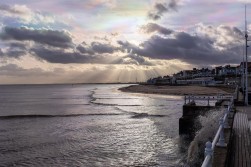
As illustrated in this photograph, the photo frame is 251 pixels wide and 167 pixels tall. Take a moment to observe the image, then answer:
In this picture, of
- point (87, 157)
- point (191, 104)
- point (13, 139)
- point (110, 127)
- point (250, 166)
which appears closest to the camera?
point (250, 166)

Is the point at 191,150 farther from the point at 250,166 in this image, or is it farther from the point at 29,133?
the point at 29,133

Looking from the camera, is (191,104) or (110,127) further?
(110,127)

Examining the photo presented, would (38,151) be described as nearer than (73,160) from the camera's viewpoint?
No

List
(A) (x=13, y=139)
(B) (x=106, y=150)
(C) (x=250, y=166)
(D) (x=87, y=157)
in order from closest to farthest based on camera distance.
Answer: (C) (x=250, y=166), (D) (x=87, y=157), (B) (x=106, y=150), (A) (x=13, y=139)

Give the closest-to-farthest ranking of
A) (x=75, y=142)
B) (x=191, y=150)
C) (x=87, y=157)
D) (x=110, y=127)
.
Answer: (x=191, y=150)
(x=87, y=157)
(x=75, y=142)
(x=110, y=127)

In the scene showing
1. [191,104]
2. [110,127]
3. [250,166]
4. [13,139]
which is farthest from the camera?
[110,127]

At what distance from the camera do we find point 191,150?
17.3 m

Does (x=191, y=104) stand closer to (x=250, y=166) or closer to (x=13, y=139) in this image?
(x=13, y=139)

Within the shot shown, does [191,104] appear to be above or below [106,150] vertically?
above

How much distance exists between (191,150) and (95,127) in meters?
15.4

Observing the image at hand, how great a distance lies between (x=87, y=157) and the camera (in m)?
18.6

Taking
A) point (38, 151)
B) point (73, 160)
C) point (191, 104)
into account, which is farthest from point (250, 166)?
point (191, 104)

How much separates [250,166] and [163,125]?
22.4 m

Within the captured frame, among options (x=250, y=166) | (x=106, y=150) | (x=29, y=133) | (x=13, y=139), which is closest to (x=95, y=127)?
(x=29, y=133)
